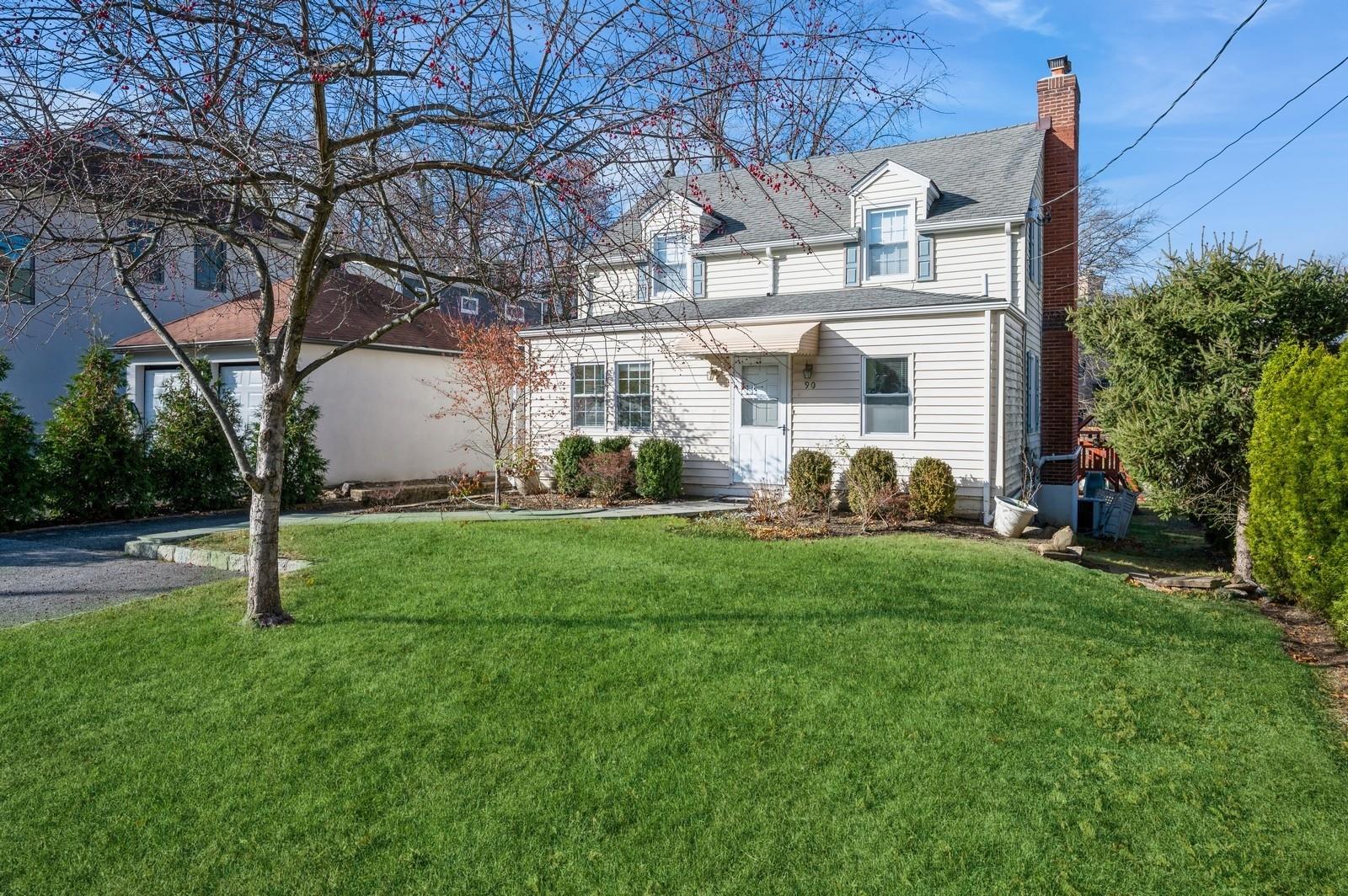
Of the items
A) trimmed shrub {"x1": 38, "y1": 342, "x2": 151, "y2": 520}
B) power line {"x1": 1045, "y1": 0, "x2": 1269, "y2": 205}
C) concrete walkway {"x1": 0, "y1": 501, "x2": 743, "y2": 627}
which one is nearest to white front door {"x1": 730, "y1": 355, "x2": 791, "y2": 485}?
concrete walkway {"x1": 0, "y1": 501, "x2": 743, "y2": 627}

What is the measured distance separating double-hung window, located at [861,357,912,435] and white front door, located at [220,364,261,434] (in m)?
11.1

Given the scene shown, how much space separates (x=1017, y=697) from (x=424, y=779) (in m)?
3.25

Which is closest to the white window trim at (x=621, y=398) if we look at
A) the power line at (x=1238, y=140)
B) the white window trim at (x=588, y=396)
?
the white window trim at (x=588, y=396)

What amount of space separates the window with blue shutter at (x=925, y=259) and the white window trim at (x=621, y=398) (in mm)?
4999

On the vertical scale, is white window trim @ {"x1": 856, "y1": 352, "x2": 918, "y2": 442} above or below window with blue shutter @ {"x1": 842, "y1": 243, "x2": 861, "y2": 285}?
below

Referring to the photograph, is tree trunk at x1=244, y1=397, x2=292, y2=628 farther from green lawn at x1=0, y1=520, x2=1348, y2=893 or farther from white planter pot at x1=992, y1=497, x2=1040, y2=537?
white planter pot at x1=992, y1=497, x2=1040, y2=537

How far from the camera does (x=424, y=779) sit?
3.61 metres

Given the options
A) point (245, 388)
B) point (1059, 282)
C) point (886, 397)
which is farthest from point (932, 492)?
point (245, 388)

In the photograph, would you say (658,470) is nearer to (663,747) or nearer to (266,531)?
(266,531)

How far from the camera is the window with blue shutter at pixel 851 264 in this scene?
13938 millimetres

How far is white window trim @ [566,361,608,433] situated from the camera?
14.7 meters

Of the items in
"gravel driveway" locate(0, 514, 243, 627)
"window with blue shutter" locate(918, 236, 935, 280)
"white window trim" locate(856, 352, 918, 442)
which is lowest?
"gravel driveway" locate(0, 514, 243, 627)

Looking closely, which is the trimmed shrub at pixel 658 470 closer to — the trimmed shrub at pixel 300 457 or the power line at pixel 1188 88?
the trimmed shrub at pixel 300 457

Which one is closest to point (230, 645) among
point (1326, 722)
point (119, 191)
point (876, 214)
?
point (119, 191)
